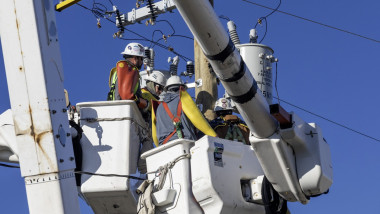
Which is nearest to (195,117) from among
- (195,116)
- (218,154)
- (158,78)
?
(195,116)

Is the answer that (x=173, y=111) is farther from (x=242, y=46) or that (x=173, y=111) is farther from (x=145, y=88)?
(x=242, y=46)

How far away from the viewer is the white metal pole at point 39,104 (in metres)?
7.07

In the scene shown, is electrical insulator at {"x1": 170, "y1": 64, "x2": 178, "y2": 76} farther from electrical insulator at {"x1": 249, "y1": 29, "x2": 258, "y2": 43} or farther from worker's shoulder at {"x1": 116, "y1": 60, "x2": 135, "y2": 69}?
worker's shoulder at {"x1": 116, "y1": 60, "x2": 135, "y2": 69}

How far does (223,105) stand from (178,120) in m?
2.19

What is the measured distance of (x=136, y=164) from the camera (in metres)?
10.3

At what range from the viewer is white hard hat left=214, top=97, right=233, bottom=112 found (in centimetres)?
1213

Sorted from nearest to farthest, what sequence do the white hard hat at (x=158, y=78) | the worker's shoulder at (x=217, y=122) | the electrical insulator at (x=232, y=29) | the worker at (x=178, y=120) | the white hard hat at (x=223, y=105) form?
the worker at (x=178, y=120), the worker's shoulder at (x=217, y=122), the white hard hat at (x=158, y=78), the white hard hat at (x=223, y=105), the electrical insulator at (x=232, y=29)

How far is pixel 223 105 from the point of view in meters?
12.2

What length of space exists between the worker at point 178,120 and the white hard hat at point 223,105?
186 centimetres

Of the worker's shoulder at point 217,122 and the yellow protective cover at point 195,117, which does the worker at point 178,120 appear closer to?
the yellow protective cover at point 195,117

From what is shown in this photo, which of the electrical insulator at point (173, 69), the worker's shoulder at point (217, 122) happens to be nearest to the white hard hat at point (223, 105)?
the worker's shoulder at point (217, 122)

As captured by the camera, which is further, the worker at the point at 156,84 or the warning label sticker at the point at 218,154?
the worker at the point at 156,84

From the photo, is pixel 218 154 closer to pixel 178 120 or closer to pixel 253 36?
pixel 178 120

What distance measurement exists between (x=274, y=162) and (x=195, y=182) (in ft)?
2.80
